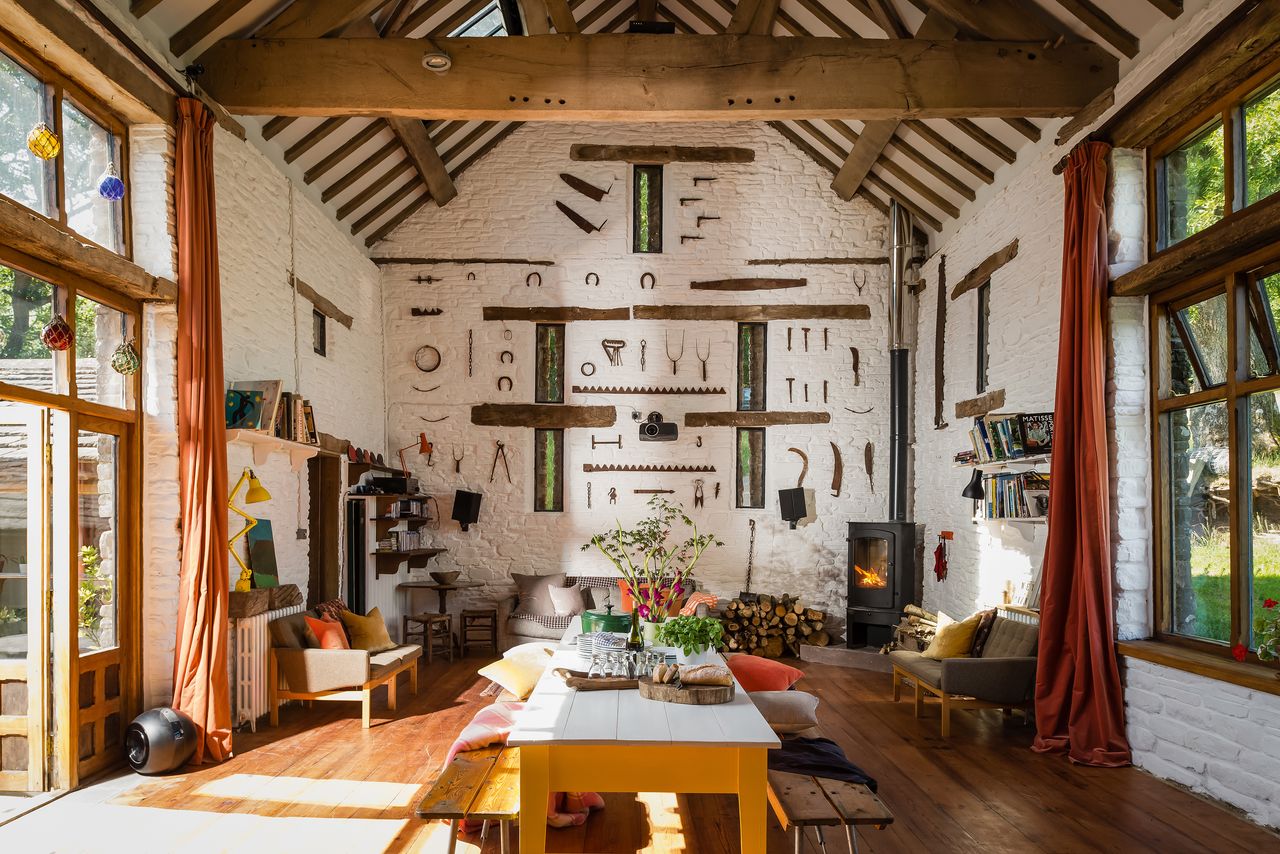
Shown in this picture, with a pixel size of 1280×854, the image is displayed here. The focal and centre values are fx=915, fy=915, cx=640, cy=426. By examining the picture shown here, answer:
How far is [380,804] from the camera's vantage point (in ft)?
14.8

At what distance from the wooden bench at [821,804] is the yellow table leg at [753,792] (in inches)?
4.1

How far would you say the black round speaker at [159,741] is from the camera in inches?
192

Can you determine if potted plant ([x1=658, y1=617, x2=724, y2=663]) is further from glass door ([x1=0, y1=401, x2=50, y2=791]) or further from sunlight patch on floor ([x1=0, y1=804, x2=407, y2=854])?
glass door ([x1=0, y1=401, x2=50, y2=791])

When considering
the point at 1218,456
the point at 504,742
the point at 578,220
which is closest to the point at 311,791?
the point at 504,742

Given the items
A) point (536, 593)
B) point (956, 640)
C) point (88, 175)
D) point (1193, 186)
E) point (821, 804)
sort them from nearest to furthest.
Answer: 1. point (821, 804)
2. point (88, 175)
3. point (1193, 186)
4. point (956, 640)
5. point (536, 593)

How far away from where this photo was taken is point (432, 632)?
30.0 ft

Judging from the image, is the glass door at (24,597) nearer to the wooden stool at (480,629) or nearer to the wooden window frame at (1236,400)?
the wooden stool at (480,629)

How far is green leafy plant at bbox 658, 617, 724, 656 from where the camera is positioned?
4.18m

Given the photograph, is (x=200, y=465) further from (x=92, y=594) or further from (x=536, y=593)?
(x=536, y=593)

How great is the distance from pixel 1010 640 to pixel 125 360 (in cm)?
585

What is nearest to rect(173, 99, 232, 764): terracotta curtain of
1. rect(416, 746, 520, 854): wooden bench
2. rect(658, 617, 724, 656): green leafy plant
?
rect(416, 746, 520, 854): wooden bench

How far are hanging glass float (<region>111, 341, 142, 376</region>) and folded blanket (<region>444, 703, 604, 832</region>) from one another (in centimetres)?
279

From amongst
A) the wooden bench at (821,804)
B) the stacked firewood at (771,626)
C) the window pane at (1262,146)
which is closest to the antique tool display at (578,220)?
the stacked firewood at (771,626)

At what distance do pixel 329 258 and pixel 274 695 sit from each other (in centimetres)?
404
